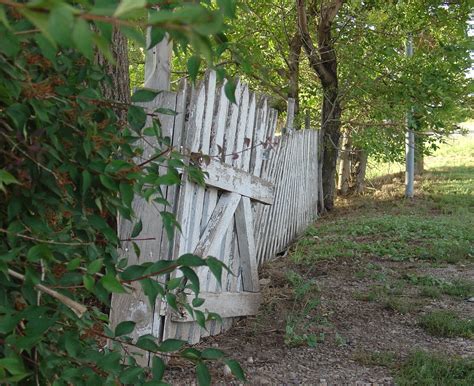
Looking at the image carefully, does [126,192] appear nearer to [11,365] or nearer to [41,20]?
[11,365]

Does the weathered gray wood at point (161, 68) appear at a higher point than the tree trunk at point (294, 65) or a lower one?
lower

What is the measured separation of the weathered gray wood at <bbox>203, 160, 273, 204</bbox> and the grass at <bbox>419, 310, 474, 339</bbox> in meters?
1.53

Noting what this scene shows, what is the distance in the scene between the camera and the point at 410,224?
9047mm

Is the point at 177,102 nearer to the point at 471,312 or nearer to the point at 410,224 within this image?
the point at 471,312

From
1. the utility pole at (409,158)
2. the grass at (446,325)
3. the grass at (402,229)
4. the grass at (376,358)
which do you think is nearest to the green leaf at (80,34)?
the grass at (376,358)

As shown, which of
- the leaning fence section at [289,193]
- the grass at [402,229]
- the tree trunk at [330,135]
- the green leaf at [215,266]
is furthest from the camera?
the tree trunk at [330,135]

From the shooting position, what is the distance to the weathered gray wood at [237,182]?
157 inches

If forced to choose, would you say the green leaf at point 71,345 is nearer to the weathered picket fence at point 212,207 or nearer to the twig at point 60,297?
the twig at point 60,297

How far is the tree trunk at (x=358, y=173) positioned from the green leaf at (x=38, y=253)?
12.1 metres

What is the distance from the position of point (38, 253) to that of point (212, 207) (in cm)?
279

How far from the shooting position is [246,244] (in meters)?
4.55

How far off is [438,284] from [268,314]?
6.45 feet

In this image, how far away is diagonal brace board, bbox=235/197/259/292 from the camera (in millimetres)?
4488

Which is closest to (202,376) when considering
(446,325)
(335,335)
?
(335,335)
